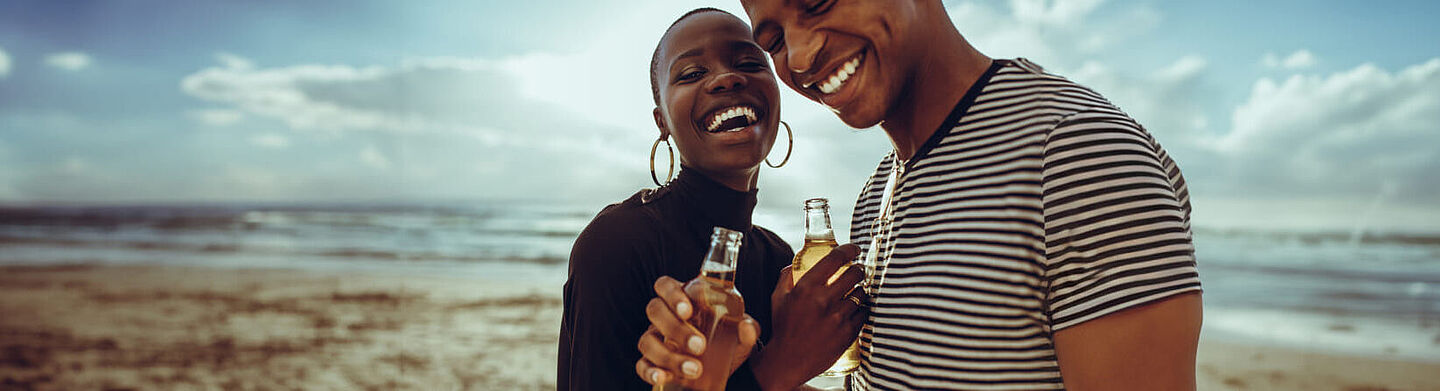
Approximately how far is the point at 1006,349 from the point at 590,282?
1186mm

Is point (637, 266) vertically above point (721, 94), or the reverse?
point (721, 94)

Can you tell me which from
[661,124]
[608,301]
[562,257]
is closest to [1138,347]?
[608,301]

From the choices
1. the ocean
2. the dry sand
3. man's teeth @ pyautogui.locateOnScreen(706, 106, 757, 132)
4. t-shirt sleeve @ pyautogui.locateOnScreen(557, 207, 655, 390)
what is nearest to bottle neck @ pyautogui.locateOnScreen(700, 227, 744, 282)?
t-shirt sleeve @ pyautogui.locateOnScreen(557, 207, 655, 390)

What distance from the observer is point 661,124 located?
290 centimetres

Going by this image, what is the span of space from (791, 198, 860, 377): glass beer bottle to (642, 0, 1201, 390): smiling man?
13 centimetres

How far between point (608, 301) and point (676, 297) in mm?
631

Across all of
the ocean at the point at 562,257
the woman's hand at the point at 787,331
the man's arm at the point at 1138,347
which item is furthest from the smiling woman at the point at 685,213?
the ocean at the point at 562,257

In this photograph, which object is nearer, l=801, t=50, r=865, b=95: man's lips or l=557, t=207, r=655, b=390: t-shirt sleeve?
l=801, t=50, r=865, b=95: man's lips

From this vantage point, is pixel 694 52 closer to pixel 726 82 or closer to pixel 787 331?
pixel 726 82

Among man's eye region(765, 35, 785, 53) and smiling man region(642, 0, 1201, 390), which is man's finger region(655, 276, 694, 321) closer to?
smiling man region(642, 0, 1201, 390)

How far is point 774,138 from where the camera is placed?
8.71 ft

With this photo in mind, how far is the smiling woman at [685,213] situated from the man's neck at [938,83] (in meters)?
0.78

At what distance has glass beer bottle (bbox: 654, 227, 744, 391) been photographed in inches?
65.1

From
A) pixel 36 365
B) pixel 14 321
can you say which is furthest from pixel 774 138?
pixel 14 321
